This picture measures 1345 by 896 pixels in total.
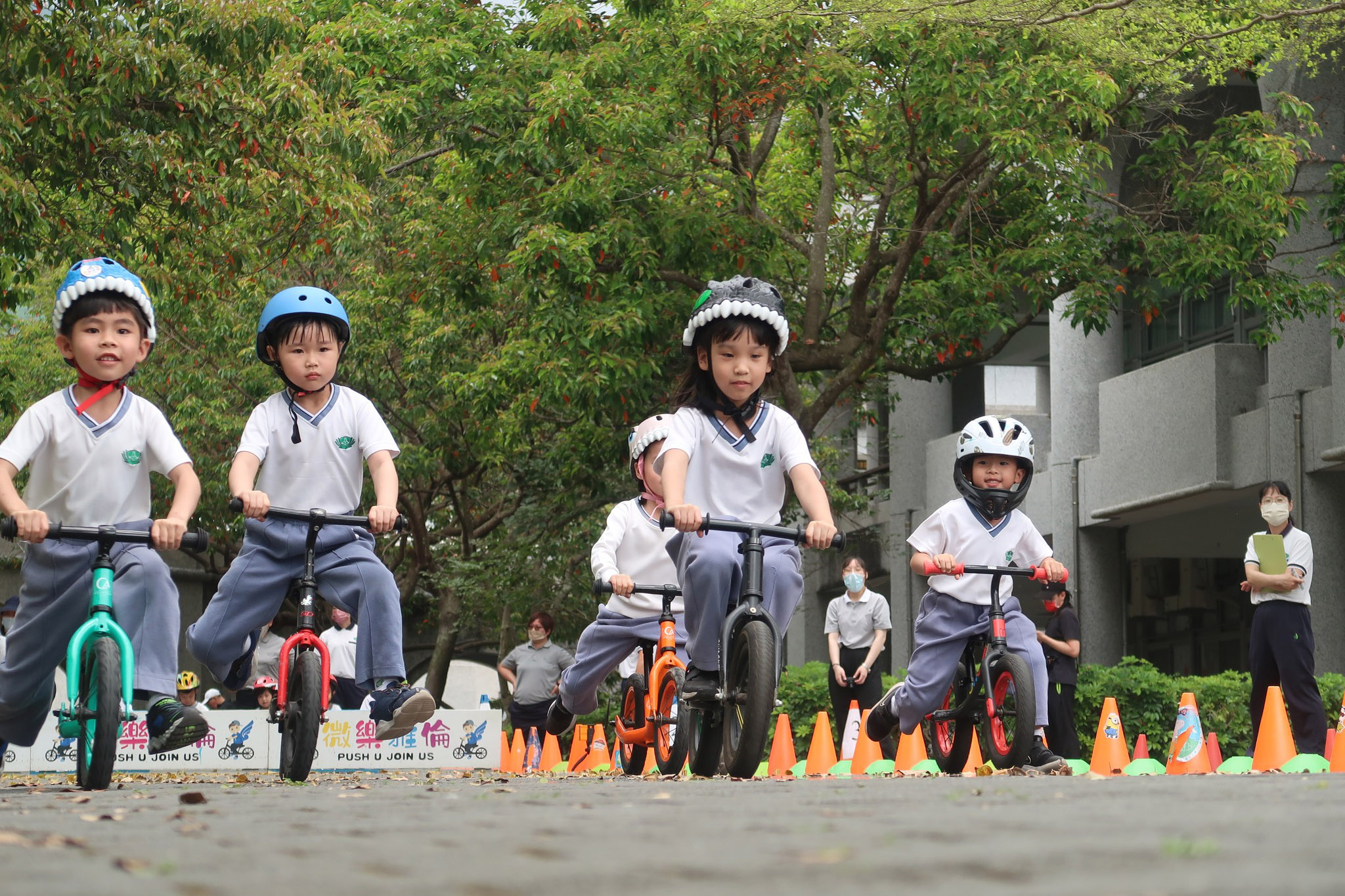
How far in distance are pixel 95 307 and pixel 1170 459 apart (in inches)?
688

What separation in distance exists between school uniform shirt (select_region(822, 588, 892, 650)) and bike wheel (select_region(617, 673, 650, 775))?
18.4ft

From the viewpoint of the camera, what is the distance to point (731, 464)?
7.79m

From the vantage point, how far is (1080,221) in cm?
1823

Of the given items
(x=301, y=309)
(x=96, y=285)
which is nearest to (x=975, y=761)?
(x=301, y=309)

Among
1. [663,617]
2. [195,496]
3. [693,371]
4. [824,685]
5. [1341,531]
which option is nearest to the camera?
[195,496]

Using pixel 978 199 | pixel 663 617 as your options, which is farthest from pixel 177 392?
pixel 663 617

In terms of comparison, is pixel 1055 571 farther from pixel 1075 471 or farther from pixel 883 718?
pixel 1075 471

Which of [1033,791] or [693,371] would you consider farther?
[693,371]

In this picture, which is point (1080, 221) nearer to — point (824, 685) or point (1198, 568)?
point (824, 685)

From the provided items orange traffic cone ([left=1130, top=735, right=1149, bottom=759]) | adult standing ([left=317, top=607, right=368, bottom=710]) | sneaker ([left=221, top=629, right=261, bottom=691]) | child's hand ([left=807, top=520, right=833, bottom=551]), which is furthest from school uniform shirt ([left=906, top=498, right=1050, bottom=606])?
adult standing ([left=317, top=607, right=368, bottom=710])

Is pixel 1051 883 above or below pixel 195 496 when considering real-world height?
below

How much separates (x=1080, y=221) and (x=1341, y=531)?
4.80 metres

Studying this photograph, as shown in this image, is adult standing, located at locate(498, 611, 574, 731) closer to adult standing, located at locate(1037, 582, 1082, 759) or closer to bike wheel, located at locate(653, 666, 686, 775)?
adult standing, located at locate(1037, 582, 1082, 759)

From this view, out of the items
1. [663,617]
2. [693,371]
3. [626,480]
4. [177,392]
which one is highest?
[177,392]
